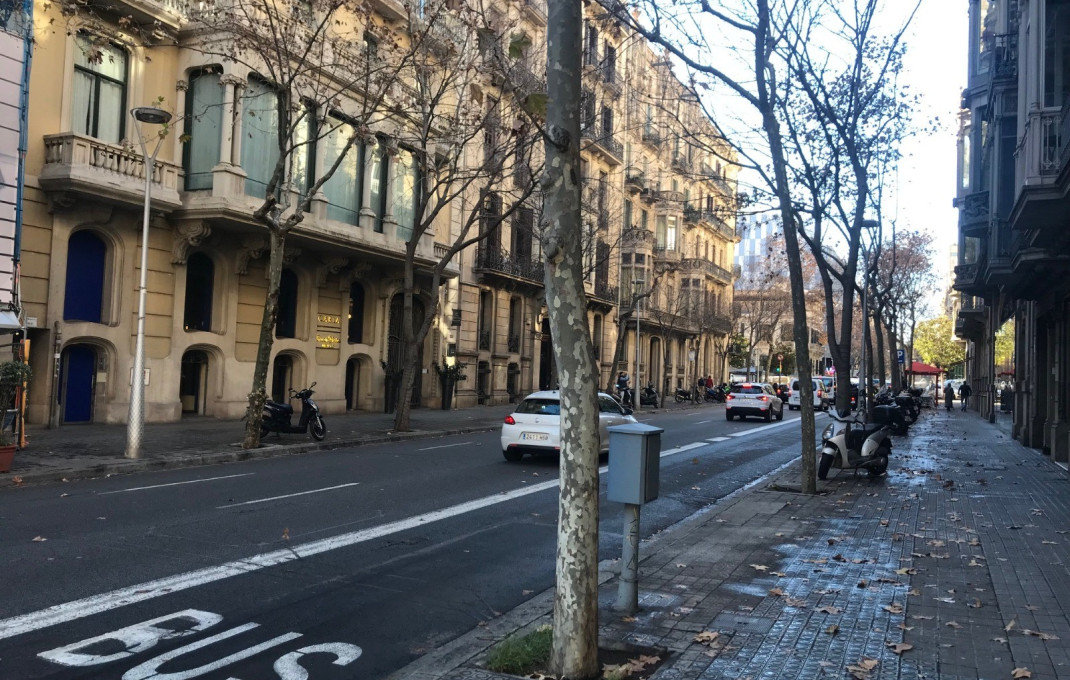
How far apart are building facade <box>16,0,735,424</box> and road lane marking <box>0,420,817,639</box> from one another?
456 cm

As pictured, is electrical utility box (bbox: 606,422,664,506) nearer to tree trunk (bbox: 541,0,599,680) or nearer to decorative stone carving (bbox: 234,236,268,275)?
tree trunk (bbox: 541,0,599,680)

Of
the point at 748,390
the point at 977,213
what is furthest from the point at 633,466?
the point at 748,390

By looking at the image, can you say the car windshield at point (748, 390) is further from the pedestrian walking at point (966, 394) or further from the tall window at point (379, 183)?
the pedestrian walking at point (966, 394)

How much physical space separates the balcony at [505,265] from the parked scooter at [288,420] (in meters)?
16.0

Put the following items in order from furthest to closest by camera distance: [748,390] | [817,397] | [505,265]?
[817,397] → [505,265] → [748,390]

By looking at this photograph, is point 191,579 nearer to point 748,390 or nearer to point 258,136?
point 258,136

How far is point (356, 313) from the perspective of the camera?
28297mm

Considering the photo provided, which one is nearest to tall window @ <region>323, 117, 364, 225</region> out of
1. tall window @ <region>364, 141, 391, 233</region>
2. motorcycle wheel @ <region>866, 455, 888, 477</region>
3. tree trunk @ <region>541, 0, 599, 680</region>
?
tall window @ <region>364, 141, 391, 233</region>

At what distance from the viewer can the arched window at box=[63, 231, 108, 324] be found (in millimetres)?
18703

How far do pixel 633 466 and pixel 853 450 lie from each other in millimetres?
10048

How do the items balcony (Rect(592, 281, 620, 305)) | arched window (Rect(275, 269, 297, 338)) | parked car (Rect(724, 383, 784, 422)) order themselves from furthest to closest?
1. balcony (Rect(592, 281, 620, 305))
2. parked car (Rect(724, 383, 784, 422))
3. arched window (Rect(275, 269, 297, 338))

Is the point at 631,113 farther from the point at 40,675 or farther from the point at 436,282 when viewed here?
the point at 40,675

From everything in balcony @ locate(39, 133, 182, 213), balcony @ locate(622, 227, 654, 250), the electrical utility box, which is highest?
balcony @ locate(622, 227, 654, 250)

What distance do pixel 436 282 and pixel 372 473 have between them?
888 centimetres
